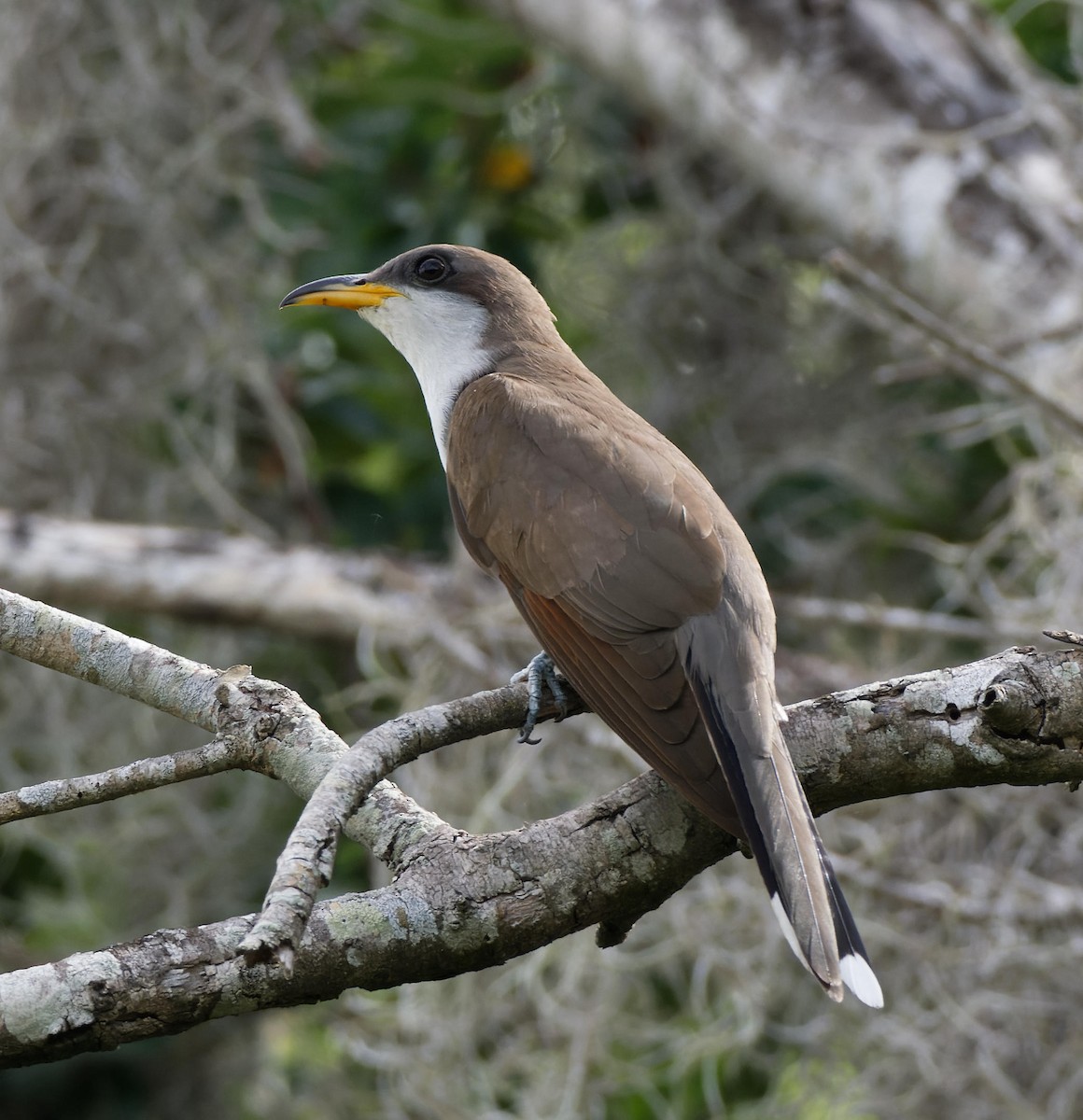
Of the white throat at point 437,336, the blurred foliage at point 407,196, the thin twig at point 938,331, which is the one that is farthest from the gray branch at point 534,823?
the blurred foliage at point 407,196

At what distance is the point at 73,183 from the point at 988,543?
10.6ft

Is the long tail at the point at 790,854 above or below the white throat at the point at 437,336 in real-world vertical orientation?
above

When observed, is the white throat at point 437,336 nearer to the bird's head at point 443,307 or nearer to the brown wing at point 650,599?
the bird's head at point 443,307

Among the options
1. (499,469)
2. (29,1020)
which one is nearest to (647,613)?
(499,469)

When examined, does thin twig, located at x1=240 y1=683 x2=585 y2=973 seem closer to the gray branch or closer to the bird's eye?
the gray branch

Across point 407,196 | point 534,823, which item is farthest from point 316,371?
point 534,823

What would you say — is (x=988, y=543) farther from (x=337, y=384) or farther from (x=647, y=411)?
(x=337, y=384)

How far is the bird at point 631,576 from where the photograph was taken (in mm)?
1953

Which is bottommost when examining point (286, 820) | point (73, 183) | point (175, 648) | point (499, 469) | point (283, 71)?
point (286, 820)

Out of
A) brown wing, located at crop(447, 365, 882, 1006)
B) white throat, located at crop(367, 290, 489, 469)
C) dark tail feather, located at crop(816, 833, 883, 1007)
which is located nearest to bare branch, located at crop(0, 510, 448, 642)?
white throat, located at crop(367, 290, 489, 469)

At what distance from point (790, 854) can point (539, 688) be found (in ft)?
1.73

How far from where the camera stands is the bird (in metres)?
1.95

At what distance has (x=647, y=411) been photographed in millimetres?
5078

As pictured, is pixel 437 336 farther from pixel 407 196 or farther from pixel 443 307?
pixel 407 196
